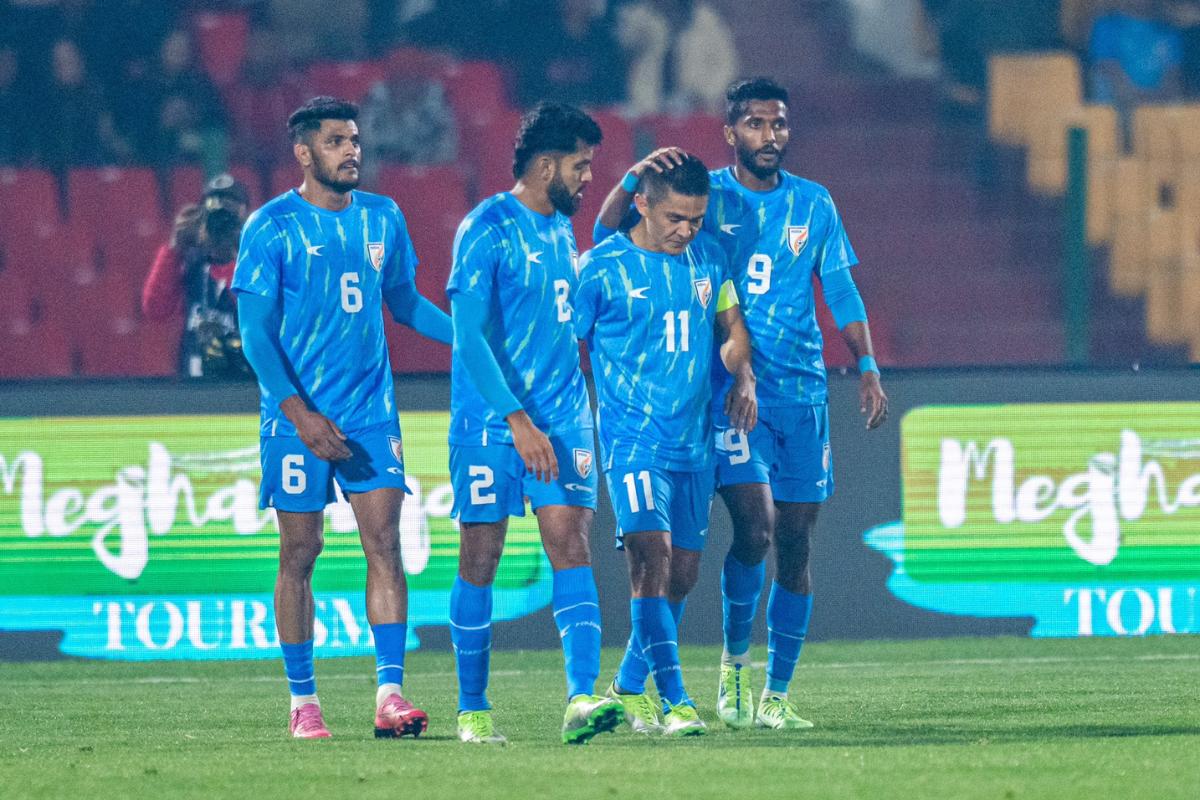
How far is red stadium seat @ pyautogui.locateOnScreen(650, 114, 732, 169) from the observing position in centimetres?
1291

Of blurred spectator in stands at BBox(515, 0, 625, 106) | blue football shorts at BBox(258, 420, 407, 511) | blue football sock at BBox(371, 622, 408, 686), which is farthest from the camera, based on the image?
blurred spectator in stands at BBox(515, 0, 625, 106)

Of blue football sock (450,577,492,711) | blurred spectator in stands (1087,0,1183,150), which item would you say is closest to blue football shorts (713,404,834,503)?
blue football sock (450,577,492,711)

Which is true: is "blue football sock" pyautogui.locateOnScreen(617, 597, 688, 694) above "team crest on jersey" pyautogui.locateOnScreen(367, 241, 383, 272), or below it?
below

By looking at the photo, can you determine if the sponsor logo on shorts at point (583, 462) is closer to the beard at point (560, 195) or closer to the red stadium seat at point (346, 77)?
the beard at point (560, 195)

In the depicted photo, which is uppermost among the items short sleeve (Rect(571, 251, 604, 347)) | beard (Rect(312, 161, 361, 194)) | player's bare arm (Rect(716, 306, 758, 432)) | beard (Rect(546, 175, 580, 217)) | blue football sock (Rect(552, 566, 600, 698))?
beard (Rect(312, 161, 361, 194))

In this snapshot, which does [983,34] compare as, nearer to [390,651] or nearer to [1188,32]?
[1188,32]

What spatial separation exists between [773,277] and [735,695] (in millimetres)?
1353

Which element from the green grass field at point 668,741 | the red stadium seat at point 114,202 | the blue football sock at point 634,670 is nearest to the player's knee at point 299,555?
the green grass field at point 668,741

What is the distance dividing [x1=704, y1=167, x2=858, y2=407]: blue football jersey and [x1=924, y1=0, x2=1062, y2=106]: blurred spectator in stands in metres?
7.96

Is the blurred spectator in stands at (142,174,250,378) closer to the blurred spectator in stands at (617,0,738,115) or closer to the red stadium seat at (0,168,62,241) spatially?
the red stadium seat at (0,168,62,241)

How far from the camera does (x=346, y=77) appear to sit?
1335 centimetres

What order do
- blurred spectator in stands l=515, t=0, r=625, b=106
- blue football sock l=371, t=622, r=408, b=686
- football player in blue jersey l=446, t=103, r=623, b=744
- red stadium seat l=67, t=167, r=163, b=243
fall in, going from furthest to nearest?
blurred spectator in stands l=515, t=0, r=625, b=106 < red stadium seat l=67, t=167, r=163, b=243 < blue football sock l=371, t=622, r=408, b=686 < football player in blue jersey l=446, t=103, r=623, b=744

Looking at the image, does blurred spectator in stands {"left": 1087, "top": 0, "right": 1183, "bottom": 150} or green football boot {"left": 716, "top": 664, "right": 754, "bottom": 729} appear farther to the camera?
Answer: blurred spectator in stands {"left": 1087, "top": 0, "right": 1183, "bottom": 150}

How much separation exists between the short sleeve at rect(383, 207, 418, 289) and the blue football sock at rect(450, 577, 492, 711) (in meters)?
1.02
